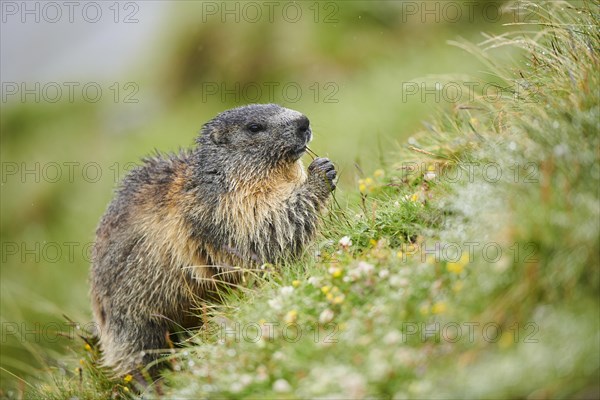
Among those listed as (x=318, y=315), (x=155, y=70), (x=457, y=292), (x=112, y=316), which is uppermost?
(x=155, y=70)

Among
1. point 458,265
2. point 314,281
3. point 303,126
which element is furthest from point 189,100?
point 458,265

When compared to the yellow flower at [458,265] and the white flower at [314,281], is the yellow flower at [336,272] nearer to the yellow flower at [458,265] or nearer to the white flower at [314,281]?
the white flower at [314,281]

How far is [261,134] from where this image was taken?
6121mm

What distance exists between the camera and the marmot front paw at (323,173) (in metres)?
5.96

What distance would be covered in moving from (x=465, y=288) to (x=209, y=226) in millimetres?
2577

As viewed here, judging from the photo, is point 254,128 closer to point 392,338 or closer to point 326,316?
point 326,316

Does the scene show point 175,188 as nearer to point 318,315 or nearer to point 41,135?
point 318,315

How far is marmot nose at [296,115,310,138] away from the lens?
605 centimetres

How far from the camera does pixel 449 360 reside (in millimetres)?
3723

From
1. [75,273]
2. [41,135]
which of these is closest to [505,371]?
[75,273]

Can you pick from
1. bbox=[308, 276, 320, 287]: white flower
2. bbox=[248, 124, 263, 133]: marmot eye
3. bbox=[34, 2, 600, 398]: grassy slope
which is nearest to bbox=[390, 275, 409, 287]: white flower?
bbox=[34, 2, 600, 398]: grassy slope

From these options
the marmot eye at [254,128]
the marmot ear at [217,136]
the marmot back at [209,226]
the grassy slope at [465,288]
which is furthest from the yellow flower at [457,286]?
the marmot ear at [217,136]

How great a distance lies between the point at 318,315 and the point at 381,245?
76cm

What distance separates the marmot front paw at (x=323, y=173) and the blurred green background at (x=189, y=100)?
11.6 feet
